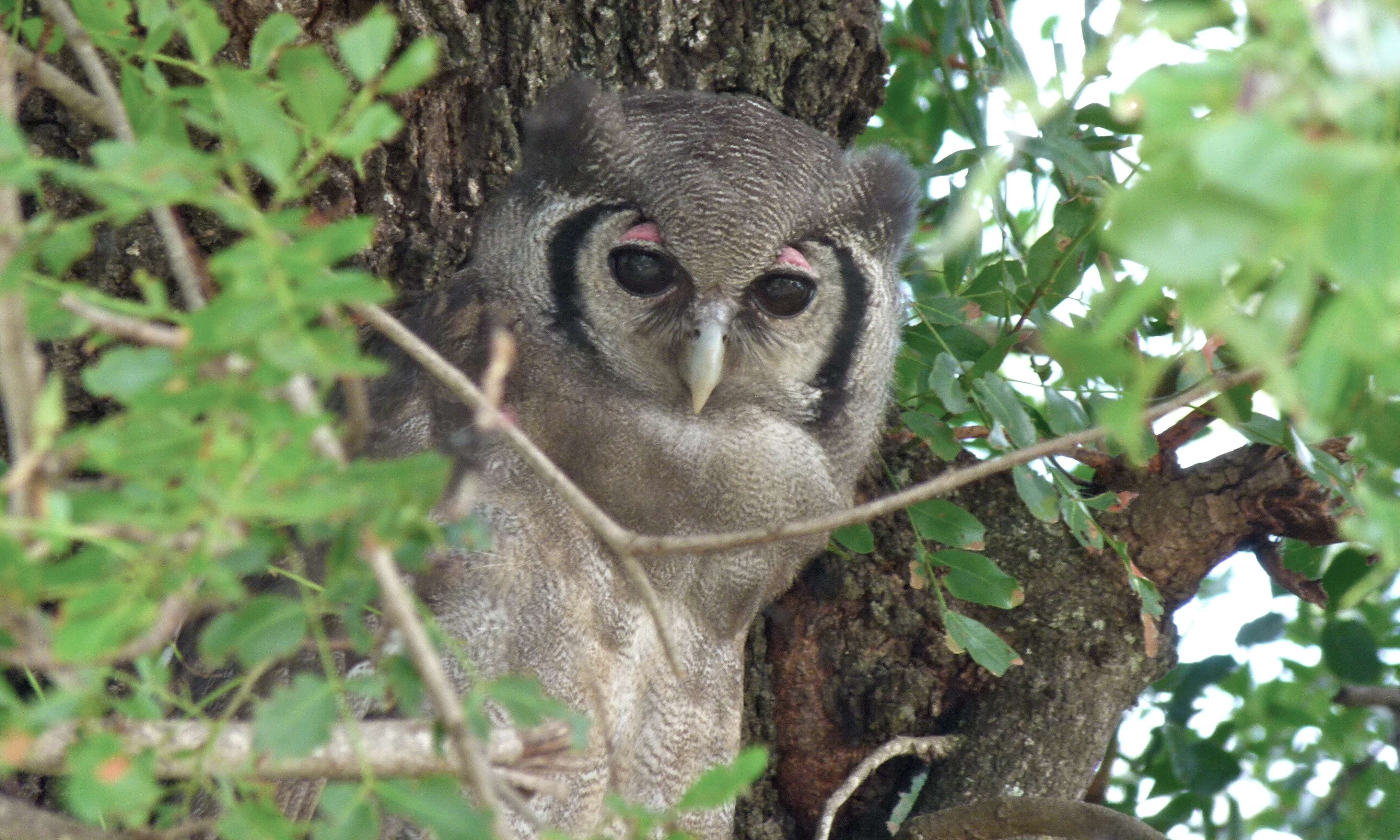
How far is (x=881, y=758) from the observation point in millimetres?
2246

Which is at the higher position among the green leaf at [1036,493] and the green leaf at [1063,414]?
the green leaf at [1063,414]

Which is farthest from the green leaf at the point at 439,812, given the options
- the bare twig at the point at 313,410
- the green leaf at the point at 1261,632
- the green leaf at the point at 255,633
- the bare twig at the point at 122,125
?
the green leaf at the point at 1261,632

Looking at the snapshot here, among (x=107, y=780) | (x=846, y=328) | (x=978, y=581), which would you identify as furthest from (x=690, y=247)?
(x=107, y=780)

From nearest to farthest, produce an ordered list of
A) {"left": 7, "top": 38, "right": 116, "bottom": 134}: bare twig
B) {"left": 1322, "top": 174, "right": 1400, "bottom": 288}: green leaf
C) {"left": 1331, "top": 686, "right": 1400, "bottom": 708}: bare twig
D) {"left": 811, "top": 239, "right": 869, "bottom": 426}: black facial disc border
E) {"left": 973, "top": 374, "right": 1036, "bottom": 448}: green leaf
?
1. {"left": 1322, "top": 174, "right": 1400, "bottom": 288}: green leaf
2. {"left": 7, "top": 38, "right": 116, "bottom": 134}: bare twig
3. {"left": 973, "top": 374, "right": 1036, "bottom": 448}: green leaf
4. {"left": 811, "top": 239, "right": 869, "bottom": 426}: black facial disc border
5. {"left": 1331, "top": 686, "right": 1400, "bottom": 708}: bare twig

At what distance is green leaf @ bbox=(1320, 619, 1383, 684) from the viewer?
256 centimetres

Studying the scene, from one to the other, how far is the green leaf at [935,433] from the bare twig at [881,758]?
497mm

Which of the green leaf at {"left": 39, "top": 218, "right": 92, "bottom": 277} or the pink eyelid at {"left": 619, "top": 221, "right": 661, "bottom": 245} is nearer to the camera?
the green leaf at {"left": 39, "top": 218, "right": 92, "bottom": 277}

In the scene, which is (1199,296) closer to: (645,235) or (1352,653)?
(645,235)

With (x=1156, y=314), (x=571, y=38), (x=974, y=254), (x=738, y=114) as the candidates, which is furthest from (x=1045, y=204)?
(x=571, y=38)

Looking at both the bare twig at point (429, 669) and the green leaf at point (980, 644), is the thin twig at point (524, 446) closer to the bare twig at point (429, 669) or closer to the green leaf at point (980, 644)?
the bare twig at point (429, 669)

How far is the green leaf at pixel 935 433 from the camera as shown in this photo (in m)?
2.14

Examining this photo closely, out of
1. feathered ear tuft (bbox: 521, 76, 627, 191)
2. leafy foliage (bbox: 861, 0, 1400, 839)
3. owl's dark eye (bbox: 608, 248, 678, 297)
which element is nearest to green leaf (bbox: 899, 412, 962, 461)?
leafy foliage (bbox: 861, 0, 1400, 839)

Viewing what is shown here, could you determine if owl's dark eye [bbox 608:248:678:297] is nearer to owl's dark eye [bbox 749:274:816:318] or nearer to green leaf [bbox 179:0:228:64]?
owl's dark eye [bbox 749:274:816:318]

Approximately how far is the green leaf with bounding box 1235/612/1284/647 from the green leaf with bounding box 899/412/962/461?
101cm
